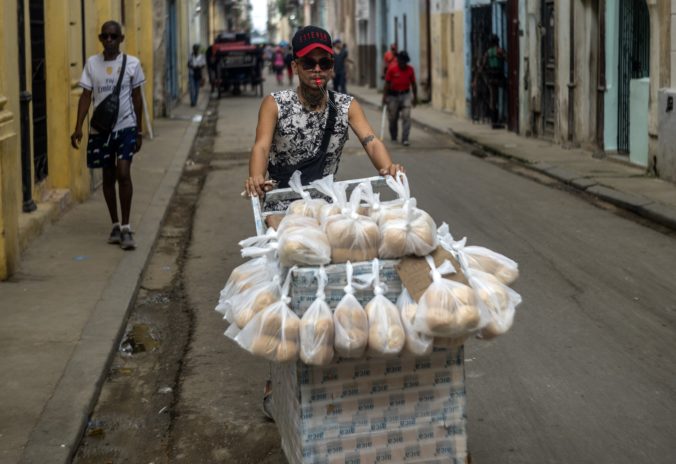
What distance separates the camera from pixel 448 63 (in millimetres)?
30000

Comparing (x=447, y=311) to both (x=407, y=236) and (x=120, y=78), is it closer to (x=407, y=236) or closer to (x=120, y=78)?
(x=407, y=236)

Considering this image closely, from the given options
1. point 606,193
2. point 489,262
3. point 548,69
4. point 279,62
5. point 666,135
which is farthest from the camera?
point 279,62

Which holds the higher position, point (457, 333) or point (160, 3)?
point (160, 3)

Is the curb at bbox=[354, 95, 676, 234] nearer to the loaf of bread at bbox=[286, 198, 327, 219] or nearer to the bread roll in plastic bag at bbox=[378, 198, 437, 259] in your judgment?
the loaf of bread at bbox=[286, 198, 327, 219]

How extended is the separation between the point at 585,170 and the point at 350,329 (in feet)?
40.5

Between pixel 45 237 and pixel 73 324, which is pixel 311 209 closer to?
pixel 73 324

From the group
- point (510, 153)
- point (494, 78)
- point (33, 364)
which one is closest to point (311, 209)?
point (33, 364)

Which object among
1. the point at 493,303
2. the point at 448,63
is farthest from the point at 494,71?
the point at 493,303

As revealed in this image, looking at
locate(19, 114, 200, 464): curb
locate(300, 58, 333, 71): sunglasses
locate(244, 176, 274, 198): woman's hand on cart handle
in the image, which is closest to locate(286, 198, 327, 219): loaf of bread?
locate(244, 176, 274, 198): woman's hand on cart handle

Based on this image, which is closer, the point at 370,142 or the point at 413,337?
the point at 413,337

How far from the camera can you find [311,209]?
4.31 metres

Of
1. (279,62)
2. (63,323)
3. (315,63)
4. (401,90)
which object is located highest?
(279,62)

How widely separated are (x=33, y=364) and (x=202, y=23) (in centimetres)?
5942

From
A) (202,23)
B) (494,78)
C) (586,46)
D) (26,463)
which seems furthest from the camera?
(202,23)
